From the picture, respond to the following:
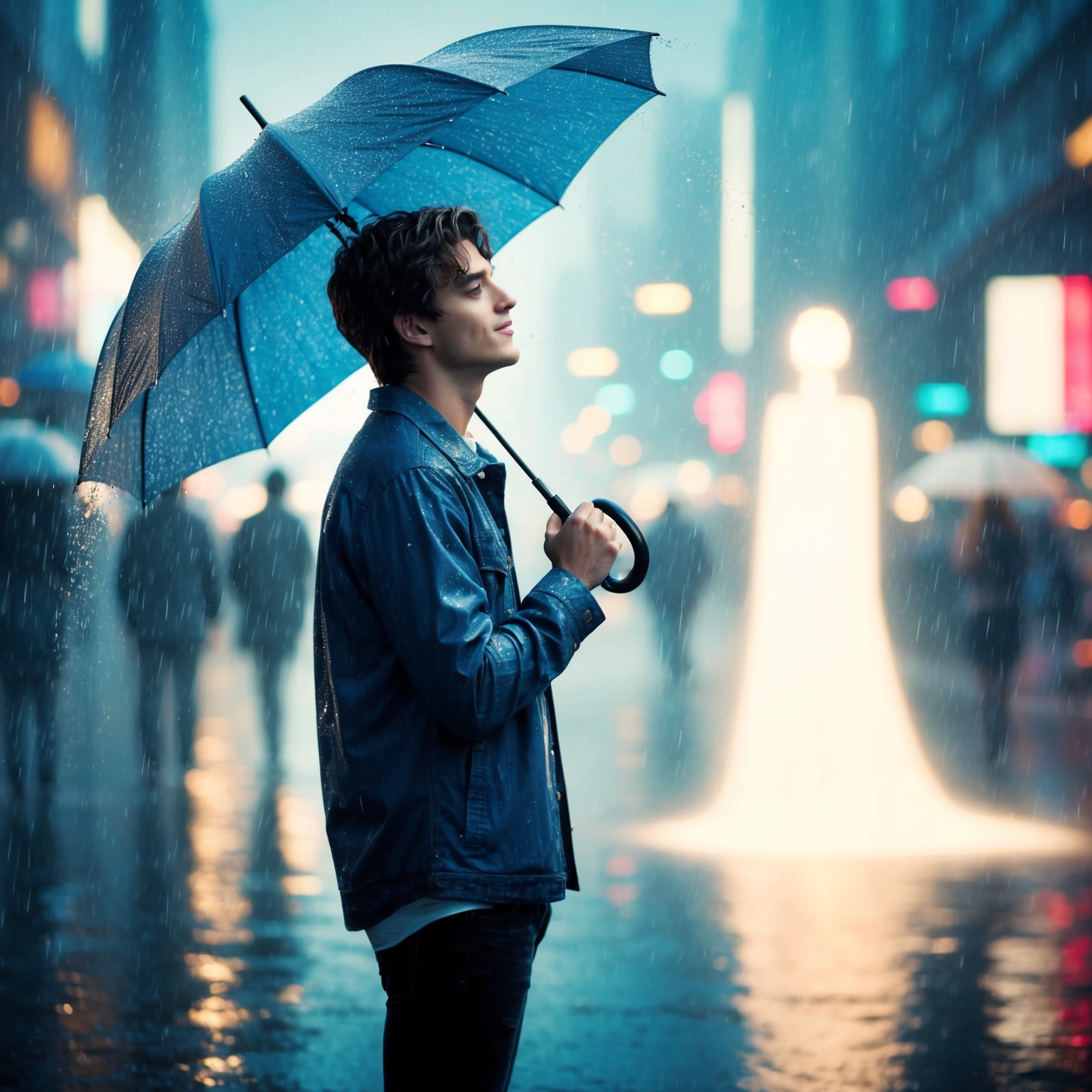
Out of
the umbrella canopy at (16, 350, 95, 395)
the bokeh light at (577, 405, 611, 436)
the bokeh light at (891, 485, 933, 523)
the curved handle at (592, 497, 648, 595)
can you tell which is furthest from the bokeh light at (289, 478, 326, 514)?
the bokeh light at (577, 405, 611, 436)

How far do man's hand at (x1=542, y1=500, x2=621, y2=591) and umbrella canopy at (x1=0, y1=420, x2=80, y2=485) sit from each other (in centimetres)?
653

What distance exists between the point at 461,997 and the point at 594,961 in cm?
326

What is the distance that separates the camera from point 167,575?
340 inches

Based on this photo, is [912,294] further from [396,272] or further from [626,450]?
[626,450]

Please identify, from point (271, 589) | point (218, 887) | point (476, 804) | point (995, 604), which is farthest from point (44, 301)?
point (476, 804)

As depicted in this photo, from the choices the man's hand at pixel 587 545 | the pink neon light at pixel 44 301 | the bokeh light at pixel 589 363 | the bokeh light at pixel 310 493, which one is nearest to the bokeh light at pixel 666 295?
the bokeh light at pixel 589 363

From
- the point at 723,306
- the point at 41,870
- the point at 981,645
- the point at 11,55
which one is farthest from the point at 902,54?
the point at 41,870

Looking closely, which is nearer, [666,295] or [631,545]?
[631,545]

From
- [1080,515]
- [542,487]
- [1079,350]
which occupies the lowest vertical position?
[542,487]

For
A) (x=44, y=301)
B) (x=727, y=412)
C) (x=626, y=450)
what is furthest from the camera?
(x=626, y=450)

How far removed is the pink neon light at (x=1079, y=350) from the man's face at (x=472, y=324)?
92.0 ft

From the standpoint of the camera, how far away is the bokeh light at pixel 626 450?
101312 millimetres

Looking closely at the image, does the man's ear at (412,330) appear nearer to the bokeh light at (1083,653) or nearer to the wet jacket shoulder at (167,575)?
the wet jacket shoulder at (167,575)

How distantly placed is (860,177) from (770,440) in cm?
5704
